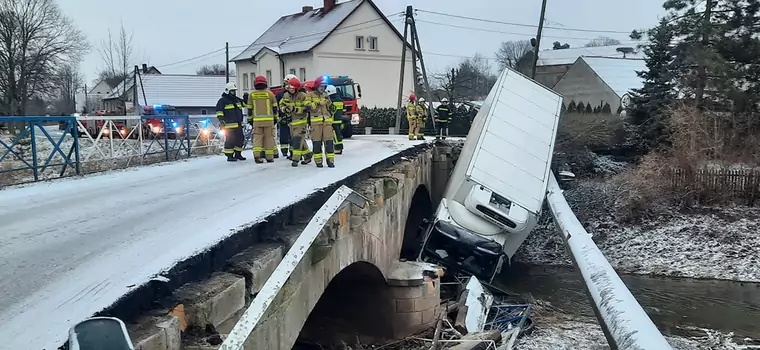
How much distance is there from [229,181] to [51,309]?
205 inches

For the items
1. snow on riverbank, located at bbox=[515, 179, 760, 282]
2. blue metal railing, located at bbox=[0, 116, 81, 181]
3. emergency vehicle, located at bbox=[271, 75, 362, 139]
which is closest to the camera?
blue metal railing, located at bbox=[0, 116, 81, 181]

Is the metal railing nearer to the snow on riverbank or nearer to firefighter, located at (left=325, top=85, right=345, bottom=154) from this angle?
firefighter, located at (left=325, top=85, right=345, bottom=154)

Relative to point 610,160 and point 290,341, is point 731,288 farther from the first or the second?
point 290,341

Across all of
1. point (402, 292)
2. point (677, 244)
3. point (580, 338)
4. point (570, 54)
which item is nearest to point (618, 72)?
point (570, 54)

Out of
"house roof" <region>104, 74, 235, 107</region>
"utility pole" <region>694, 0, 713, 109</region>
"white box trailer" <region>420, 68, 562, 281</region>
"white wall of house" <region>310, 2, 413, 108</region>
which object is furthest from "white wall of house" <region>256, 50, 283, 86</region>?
"white box trailer" <region>420, 68, 562, 281</region>

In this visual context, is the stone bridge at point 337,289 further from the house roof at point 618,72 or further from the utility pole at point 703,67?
the house roof at point 618,72

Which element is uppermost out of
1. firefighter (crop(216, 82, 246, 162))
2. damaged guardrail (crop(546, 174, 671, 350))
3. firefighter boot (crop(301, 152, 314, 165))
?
firefighter (crop(216, 82, 246, 162))

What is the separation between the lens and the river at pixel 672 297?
13.2 meters

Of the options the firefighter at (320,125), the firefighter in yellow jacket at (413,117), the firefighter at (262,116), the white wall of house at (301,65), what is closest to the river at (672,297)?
the firefighter in yellow jacket at (413,117)

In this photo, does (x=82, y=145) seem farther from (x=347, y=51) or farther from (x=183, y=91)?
(x=183, y=91)

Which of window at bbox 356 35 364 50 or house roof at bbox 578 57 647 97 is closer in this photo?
window at bbox 356 35 364 50

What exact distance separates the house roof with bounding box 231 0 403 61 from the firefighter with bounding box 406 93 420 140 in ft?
59.5

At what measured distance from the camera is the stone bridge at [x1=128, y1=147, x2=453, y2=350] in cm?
372

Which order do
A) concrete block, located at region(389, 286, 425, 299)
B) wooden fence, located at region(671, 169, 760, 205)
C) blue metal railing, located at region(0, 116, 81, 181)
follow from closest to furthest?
blue metal railing, located at region(0, 116, 81, 181) → concrete block, located at region(389, 286, 425, 299) → wooden fence, located at region(671, 169, 760, 205)
